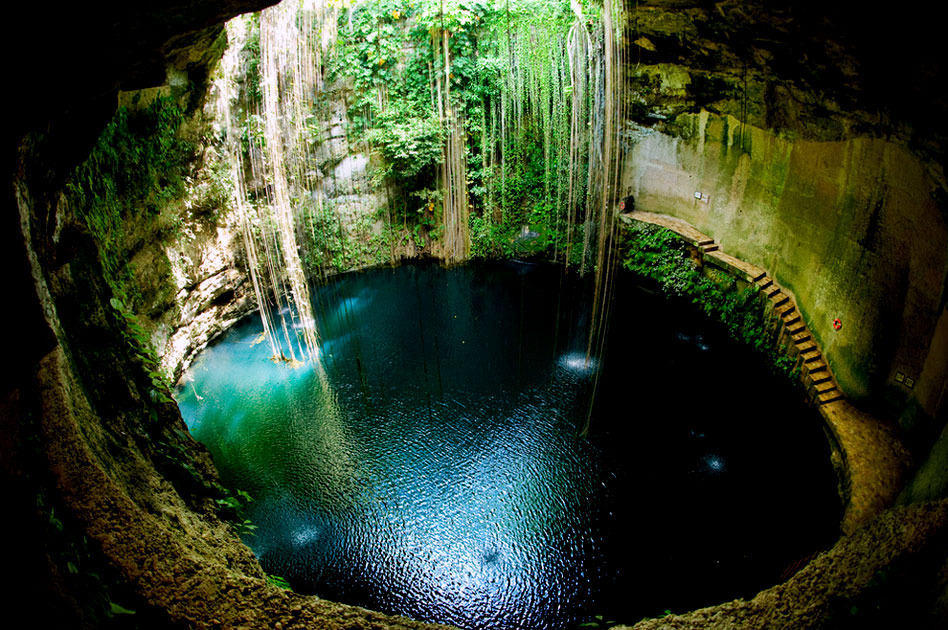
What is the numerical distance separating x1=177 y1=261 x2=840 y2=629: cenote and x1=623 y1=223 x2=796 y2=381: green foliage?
0.29 metres

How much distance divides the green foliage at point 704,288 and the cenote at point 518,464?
0.96 ft

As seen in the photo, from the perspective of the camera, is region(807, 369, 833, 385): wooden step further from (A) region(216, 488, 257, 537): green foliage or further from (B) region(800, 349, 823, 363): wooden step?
(A) region(216, 488, 257, 537): green foliage

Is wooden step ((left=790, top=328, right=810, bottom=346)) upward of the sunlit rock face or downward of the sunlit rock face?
downward

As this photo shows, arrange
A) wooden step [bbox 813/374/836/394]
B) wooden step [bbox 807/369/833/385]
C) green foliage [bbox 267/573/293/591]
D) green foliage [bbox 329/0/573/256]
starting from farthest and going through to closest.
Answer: green foliage [bbox 329/0/573/256] < wooden step [bbox 807/369/833/385] < wooden step [bbox 813/374/836/394] < green foliage [bbox 267/573/293/591]

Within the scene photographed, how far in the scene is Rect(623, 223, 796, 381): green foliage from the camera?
819cm

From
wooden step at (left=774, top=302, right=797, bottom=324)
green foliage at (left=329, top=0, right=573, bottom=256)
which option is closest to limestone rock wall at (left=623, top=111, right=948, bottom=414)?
wooden step at (left=774, top=302, right=797, bottom=324)

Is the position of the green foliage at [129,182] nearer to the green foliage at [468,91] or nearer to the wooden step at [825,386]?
the green foliage at [468,91]

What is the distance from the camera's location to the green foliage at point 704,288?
819 cm

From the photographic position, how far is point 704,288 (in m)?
9.86

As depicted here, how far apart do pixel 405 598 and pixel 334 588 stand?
0.72m

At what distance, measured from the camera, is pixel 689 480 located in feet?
19.7

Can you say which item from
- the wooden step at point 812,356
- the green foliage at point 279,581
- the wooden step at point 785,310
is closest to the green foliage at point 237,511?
the green foliage at point 279,581

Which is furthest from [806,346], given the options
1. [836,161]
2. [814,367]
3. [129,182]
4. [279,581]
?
[129,182]

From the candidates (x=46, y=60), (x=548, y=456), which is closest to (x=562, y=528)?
(x=548, y=456)
